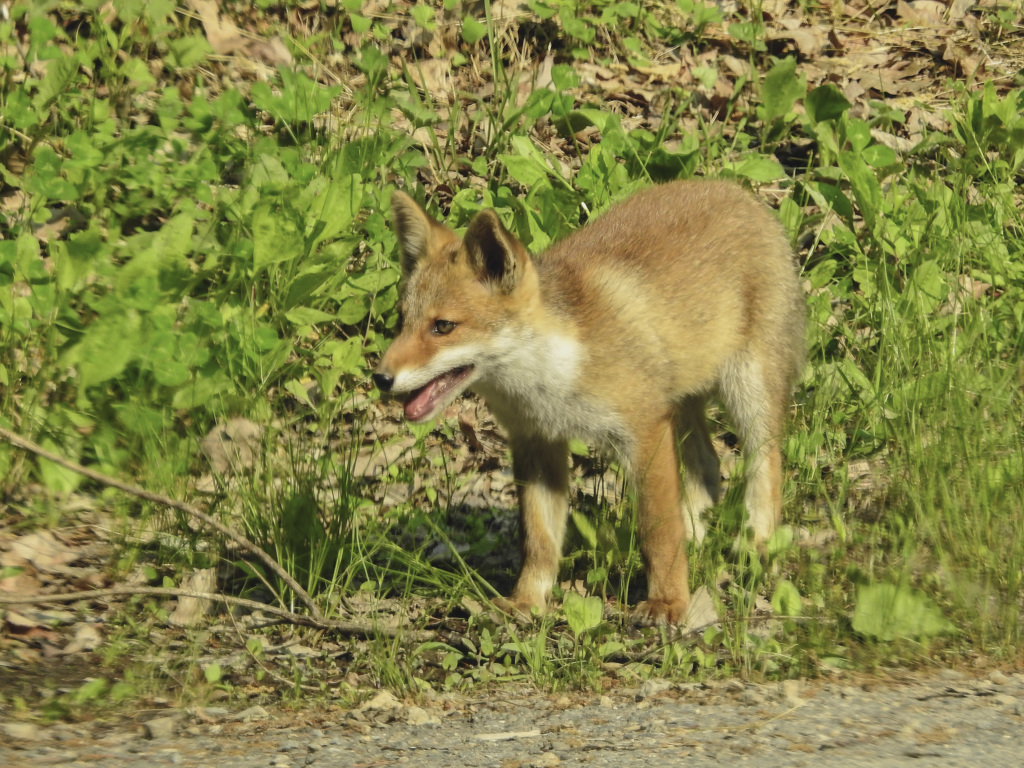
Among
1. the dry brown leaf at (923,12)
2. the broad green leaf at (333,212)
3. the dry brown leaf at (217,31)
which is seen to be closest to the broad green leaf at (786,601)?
the broad green leaf at (333,212)

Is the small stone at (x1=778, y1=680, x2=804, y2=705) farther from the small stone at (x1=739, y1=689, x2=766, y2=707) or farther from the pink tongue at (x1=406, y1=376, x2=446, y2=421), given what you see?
the pink tongue at (x1=406, y1=376, x2=446, y2=421)

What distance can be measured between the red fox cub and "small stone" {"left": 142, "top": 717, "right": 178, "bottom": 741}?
1.44 meters

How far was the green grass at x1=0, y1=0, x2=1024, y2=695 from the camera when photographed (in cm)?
448

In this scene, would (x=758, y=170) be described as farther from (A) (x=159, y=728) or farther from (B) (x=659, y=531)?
(A) (x=159, y=728)

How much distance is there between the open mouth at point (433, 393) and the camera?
4.67 m

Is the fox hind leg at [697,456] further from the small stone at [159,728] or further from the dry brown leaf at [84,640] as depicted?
the small stone at [159,728]

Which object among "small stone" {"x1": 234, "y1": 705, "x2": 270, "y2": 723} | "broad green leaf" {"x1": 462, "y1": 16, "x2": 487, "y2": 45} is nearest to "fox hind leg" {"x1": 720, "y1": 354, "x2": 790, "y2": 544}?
"small stone" {"x1": 234, "y1": 705, "x2": 270, "y2": 723}

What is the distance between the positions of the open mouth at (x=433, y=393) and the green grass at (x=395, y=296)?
331 mm

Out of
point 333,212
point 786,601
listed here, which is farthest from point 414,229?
→ point 786,601

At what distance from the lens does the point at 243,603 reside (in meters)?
4.17

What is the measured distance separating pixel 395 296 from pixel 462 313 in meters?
1.95

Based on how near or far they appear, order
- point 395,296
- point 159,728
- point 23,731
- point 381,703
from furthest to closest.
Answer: point 395,296 → point 381,703 → point 159,728 → point 23,731

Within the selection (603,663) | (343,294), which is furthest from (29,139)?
(603,663)

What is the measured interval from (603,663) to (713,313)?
6.07 ft
